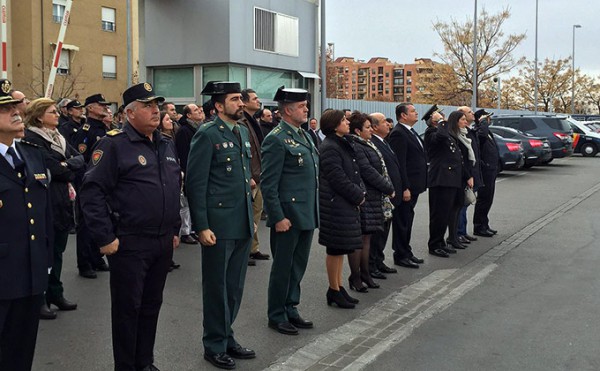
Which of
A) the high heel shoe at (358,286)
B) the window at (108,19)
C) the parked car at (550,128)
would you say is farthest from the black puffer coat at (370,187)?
the window at (108,19)

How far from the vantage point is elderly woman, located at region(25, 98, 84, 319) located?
233 inches

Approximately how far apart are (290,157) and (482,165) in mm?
5743

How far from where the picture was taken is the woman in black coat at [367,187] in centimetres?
677

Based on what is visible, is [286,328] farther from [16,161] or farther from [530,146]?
[530,146]

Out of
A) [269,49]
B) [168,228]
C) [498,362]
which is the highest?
[269,49]

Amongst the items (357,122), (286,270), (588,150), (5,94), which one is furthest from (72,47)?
(5,94)

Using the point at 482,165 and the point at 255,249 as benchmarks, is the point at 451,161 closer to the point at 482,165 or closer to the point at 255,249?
the point at 482,165

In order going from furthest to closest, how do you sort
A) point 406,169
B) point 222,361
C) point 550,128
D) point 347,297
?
point 550,128, point 406,169, point 347,297, point 222,361

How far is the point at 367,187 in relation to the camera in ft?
22.6

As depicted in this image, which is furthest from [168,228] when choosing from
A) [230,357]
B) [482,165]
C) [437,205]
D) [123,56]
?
[123,56]

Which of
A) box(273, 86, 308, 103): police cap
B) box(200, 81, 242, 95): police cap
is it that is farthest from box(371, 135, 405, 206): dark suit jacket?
box(200, 81, 242, 95): police cap

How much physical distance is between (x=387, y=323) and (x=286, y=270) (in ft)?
3.81

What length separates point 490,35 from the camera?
174 ft

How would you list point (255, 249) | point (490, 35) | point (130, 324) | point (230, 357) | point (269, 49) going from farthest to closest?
point (490, 35)
point (269, 49)
point (255, 249)
point (230, 357)
point (130, 324)
